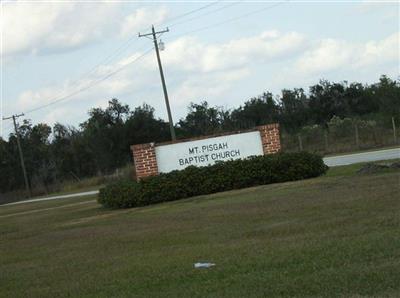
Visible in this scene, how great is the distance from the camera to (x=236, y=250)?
890cm

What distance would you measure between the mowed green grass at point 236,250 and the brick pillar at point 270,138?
4.83m

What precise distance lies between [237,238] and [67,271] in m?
2.63

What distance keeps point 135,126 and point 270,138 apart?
167ft

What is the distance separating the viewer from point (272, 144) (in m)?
21.0

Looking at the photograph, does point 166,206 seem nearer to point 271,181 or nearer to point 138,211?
point 138,211

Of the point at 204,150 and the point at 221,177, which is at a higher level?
the point at 204,150

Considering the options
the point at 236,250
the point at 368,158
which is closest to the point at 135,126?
the point at 368,158

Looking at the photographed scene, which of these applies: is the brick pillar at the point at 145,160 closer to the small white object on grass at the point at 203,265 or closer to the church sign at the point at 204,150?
the church sign at the point at 204,150

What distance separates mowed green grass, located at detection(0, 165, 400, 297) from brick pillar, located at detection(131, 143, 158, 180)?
195 inches

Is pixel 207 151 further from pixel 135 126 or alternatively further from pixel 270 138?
pixel 135 126

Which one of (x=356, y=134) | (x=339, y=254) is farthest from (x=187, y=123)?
(x=339, y=254)

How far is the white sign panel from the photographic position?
21.0 metres

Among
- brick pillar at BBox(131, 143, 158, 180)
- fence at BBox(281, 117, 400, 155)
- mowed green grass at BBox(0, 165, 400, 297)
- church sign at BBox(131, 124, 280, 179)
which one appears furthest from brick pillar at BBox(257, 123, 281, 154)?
fence at BBox(281, 117, 400, 155)

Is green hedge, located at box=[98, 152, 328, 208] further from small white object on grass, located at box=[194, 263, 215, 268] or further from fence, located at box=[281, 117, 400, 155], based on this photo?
fence, located at box=[281, 117, 400, 155]
